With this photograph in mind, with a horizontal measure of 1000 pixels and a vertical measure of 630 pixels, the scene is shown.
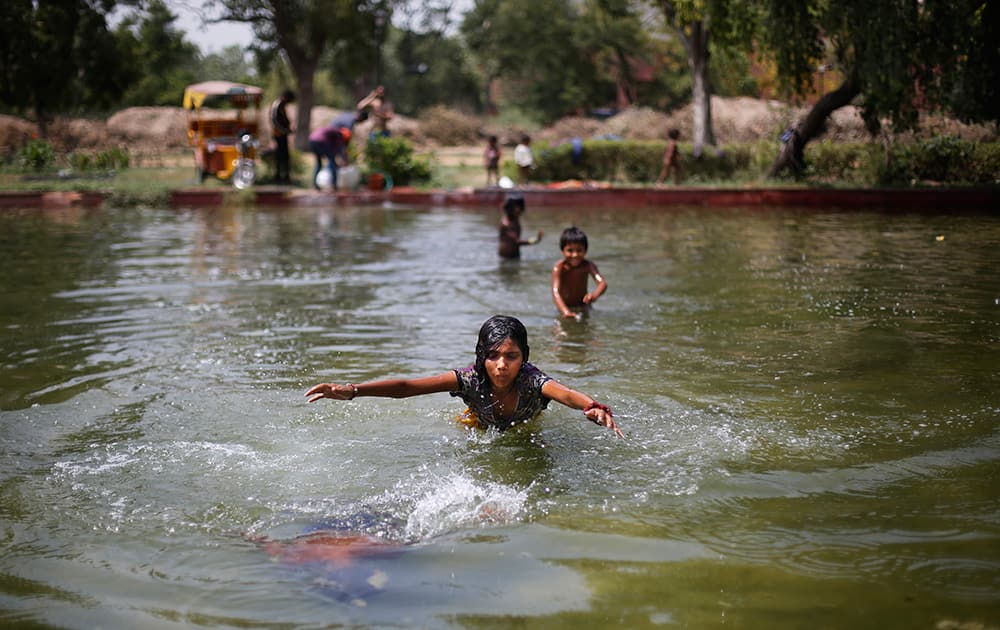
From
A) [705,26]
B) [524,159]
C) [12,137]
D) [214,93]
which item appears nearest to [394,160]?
[524,159]

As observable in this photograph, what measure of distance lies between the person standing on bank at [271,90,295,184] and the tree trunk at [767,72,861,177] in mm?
10757

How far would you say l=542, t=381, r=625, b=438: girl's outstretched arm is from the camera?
16.2ft

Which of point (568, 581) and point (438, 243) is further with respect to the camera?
point (438, 243)

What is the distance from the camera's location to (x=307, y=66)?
37.5m

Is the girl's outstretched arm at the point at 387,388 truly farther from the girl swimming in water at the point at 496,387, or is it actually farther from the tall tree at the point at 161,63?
the tall tree at the point at 161,63

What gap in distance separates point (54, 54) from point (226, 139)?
1298 cm

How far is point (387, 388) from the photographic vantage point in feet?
17.9

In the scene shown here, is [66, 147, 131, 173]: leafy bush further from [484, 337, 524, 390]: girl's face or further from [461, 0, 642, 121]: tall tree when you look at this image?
[461, 0, 642, 121]: tall tree

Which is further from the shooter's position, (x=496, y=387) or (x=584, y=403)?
(x=496, y=387)

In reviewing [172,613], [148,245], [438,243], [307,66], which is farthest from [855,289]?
[307,66]

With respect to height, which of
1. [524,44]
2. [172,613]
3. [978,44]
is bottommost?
[172,613]

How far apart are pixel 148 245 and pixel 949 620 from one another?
44.8 ft

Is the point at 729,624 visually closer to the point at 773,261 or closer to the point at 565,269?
the point at 565,269

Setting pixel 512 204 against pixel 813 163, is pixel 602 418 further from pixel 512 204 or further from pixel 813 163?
pixel 813 163
